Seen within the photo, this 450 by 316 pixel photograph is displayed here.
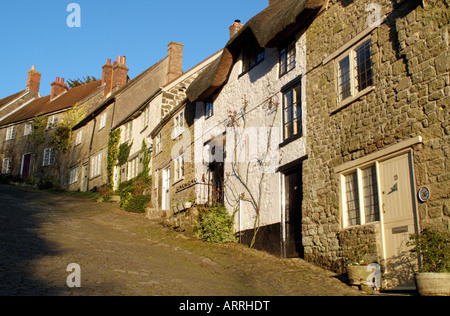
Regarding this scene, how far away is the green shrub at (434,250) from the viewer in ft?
23.6

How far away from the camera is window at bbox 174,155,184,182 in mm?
19094

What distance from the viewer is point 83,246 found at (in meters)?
11.3

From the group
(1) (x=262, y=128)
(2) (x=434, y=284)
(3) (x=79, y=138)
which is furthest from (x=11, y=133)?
(2) (x=434, y=284)

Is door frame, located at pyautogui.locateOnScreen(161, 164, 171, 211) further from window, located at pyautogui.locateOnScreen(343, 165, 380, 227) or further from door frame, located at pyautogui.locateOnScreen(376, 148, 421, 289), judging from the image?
door frame, located at pyautogui.locateOnScreen(376, 148, 421, 289)

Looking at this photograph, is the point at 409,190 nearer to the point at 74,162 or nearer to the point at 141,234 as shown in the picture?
the point at 141,234

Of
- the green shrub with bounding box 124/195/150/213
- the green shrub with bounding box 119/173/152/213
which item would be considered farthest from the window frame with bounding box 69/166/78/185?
the green shrub with bounding box 124/195/150/213

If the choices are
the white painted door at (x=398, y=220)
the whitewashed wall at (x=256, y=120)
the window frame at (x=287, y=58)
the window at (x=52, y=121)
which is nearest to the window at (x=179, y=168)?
the whitewashed wall at (x=256, y=120)

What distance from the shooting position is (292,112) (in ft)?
40.5

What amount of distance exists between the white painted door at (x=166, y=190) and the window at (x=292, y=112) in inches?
364

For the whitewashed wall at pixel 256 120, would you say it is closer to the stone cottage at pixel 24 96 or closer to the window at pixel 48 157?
the window at pixel 48 157

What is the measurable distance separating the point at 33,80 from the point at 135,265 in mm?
42148

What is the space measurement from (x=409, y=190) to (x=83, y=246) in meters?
7.81

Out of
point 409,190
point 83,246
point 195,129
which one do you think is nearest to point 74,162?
point 195,129

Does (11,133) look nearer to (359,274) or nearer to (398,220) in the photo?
(359,274)
